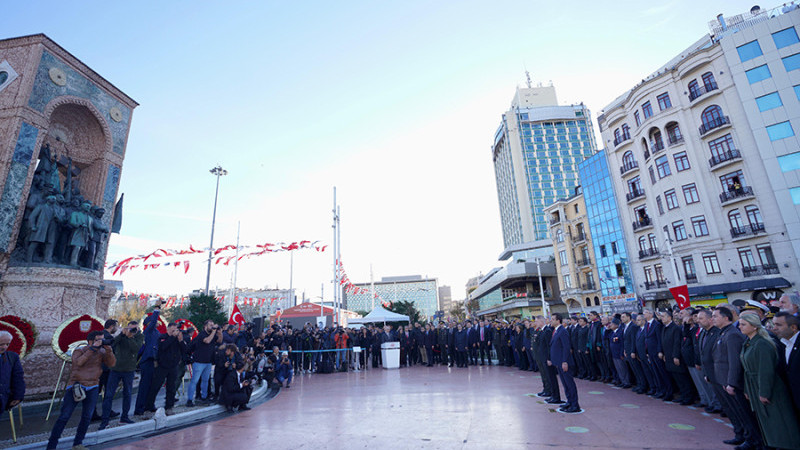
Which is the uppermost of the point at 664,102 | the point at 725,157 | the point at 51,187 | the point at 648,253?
the point at 664,102

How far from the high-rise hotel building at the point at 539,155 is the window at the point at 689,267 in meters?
47.8

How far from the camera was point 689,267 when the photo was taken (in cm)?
2781

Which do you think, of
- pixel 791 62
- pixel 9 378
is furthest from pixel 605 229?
pixel 9 378

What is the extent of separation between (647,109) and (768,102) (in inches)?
304

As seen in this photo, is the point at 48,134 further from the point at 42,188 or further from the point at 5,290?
the point at 5,290

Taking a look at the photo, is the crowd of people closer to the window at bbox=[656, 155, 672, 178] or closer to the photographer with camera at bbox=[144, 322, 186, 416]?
the photographer with camera at bbox=[144, 322, 186, 416]

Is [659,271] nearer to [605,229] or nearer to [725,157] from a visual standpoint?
[605,229]

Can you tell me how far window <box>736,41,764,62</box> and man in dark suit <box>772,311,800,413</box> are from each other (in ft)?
106

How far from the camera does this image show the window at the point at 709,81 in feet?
90.0

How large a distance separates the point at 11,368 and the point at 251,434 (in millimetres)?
3174

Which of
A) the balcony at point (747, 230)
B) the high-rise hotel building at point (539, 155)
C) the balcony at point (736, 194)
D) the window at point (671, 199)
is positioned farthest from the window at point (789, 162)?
the high-rise hotel building at point (539, 155)

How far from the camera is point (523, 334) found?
1327 cm

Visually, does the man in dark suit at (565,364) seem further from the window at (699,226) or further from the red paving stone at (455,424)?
the window at (699,226)

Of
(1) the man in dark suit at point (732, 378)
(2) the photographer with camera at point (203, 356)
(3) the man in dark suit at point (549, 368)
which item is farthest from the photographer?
(2) the photographer with camera at point (203, 356)
